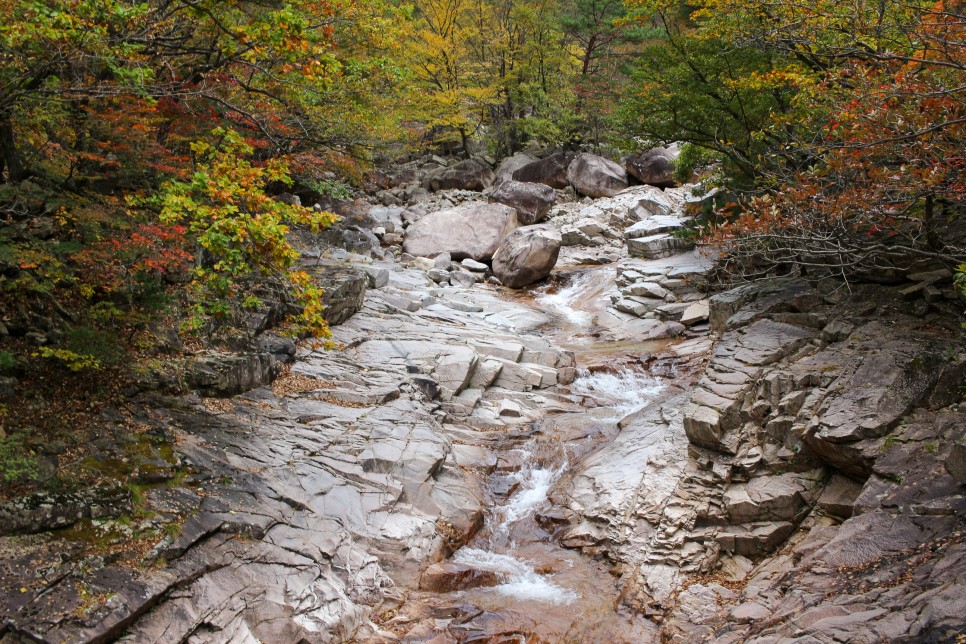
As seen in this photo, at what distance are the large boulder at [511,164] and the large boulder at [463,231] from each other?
7.29m

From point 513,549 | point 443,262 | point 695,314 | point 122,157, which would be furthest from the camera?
point 443,262

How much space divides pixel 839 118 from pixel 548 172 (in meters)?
25.2

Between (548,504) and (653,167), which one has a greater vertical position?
(653,167)

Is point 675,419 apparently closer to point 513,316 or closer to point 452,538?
point 452,538

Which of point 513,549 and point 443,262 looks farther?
point 443,262

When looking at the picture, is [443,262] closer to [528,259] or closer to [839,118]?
[528,259]

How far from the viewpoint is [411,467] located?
1030cm

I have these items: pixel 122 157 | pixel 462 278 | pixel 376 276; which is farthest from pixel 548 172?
pixel 122 157

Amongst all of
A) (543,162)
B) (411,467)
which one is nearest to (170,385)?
(411,467)

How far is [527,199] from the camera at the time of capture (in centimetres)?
2808

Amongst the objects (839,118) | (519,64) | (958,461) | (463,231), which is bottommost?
(463,231)

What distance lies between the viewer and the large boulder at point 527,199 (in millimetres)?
28000

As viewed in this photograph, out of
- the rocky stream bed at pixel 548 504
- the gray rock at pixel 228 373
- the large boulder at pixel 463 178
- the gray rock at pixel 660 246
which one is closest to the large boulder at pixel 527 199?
the large boulder at pixel 463 178

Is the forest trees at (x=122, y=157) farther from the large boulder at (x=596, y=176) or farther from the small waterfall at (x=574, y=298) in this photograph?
the large boulder at (x=596, y=176)
